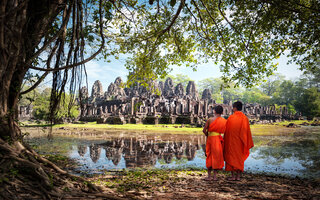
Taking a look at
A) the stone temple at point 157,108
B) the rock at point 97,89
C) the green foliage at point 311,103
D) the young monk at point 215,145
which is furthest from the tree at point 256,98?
the young monk at point 215,145

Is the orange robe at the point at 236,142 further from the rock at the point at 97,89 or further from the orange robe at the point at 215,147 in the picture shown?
the rock at the point at 97,89

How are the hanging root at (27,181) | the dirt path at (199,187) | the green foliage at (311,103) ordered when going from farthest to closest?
1. the green foliage at (311,103)
2. the dirt path at (199,187)
3. the hanging root at (27,181)

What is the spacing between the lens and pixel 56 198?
2.25 m

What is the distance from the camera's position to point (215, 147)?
4133 mm

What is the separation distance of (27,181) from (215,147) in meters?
3.36

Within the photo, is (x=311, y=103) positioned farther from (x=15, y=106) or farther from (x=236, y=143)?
(x=15, y=106)

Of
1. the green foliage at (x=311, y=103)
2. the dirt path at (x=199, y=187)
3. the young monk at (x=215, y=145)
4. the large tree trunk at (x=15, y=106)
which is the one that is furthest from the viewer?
the green foliage at (x=311, y=103)

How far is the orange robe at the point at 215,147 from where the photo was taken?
13.3 feet

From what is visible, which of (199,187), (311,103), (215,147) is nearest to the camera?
(199,187)

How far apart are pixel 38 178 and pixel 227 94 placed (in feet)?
260

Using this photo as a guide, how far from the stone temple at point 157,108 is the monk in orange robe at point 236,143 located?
2.70m

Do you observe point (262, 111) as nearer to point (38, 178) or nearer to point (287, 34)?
point (287, 34)

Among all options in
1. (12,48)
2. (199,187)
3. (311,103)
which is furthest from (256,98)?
(12,48)

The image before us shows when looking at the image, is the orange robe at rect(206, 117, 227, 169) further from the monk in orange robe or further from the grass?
the grass
